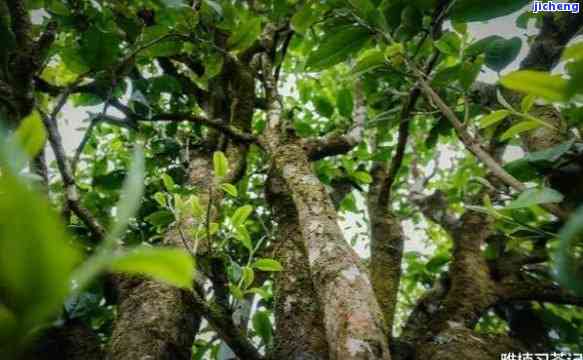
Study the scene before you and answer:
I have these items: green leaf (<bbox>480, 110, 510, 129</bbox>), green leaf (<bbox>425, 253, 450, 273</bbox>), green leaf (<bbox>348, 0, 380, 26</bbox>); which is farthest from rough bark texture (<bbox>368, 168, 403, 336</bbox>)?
green leaf (<bbox>348, 0, 380, 26</bbox>)

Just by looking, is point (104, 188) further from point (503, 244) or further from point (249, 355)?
point (503, 244)

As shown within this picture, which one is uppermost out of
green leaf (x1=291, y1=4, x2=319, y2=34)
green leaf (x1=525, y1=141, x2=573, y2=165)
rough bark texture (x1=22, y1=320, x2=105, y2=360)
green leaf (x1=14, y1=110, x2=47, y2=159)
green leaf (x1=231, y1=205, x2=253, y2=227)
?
green leaf (x1=291, y1=4, x2=319, y2=34)

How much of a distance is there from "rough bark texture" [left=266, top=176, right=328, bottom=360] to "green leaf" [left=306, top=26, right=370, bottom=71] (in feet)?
1.66

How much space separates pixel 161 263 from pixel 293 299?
2.84 ft

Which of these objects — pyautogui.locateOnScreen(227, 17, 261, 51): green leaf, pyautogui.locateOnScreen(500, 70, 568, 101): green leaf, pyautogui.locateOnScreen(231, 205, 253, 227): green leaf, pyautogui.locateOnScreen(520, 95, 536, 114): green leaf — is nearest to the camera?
pyautogui.locateOnScreen(500, 70, 568, 101): green leaf

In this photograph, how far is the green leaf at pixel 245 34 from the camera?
1.38 m

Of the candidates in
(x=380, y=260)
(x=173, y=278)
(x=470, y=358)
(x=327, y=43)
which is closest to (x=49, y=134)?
(x=327, y=43)

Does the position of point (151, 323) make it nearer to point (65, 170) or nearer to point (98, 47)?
point (65, 170)

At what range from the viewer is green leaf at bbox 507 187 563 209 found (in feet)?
1.76

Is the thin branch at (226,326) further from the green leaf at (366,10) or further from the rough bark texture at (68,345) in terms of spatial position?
the green leaf at (366,10)

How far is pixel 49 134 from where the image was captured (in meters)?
0.82

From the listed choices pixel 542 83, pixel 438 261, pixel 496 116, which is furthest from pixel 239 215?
pixel 438 261

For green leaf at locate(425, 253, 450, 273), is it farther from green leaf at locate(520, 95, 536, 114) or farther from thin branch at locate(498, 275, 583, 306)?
green leaf at locate(520, 95, 536, 114)

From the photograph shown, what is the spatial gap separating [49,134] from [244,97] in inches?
47.7
